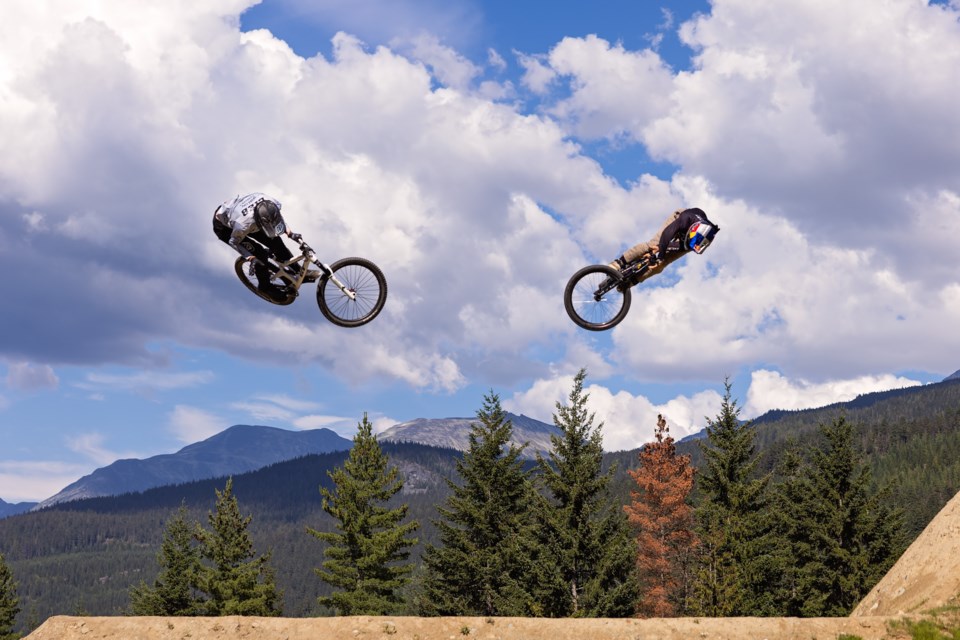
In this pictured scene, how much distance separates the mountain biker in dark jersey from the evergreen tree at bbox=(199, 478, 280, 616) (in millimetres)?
36353

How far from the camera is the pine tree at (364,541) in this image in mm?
43406

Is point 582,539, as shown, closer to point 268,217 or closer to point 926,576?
point 926,576

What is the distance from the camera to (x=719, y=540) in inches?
1571

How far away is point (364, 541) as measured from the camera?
4391cm

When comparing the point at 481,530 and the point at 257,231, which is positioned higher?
the point at 257,231

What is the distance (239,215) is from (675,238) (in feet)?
29.2

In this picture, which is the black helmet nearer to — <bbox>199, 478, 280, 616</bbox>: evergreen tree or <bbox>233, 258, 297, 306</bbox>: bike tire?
<bbox>233, 258, 297, 306</bbox>: bike tire

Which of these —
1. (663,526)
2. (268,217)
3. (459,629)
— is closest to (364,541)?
(459,629)

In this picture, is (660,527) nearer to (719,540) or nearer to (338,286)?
(719,540)

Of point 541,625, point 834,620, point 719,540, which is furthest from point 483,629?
point 719,540

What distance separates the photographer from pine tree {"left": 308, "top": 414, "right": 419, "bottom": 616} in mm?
43406

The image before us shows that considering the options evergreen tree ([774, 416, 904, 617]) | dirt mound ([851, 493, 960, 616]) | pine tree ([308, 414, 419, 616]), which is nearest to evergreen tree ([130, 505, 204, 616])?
pine tree ([308, 414, 419, 616])

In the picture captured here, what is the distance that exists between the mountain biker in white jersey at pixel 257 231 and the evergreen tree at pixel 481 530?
26125 millimetres

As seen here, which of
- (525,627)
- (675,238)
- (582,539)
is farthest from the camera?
(582,539)
